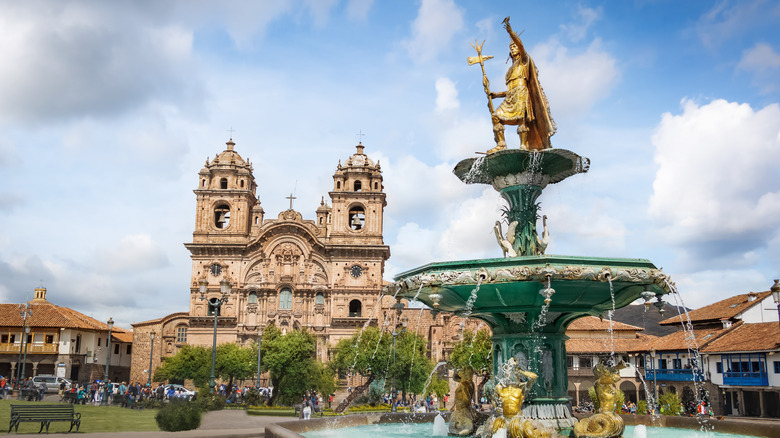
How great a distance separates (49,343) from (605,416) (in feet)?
152

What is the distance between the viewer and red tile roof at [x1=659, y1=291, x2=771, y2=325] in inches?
1371

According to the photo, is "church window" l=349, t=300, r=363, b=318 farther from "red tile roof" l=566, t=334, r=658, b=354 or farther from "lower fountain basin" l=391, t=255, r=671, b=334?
"lower fountain basin" l=391, t=255, r=671, b=334

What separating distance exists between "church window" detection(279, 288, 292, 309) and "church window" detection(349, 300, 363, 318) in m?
4.52

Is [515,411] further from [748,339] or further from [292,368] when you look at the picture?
[748,339]

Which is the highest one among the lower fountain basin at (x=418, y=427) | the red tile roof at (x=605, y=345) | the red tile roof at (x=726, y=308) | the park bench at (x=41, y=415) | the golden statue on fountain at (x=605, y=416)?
the red tile roof at (x=726, y=308)

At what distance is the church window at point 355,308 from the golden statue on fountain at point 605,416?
4105 centimetres

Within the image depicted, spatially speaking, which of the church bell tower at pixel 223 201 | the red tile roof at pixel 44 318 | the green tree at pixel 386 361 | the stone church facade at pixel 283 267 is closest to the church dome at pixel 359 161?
the stone church facade at pixel 283 267

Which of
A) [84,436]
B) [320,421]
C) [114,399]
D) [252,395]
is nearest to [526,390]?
[320,421]

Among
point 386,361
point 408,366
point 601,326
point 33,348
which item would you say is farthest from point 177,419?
point 33,348

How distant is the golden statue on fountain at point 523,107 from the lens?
367 inches

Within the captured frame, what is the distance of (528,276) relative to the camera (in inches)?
287

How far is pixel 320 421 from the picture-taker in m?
9.81

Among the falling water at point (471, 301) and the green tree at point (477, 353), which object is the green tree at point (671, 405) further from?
the falling water at point (471, 301)

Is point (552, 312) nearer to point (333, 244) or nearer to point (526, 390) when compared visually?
point (526, 390)
